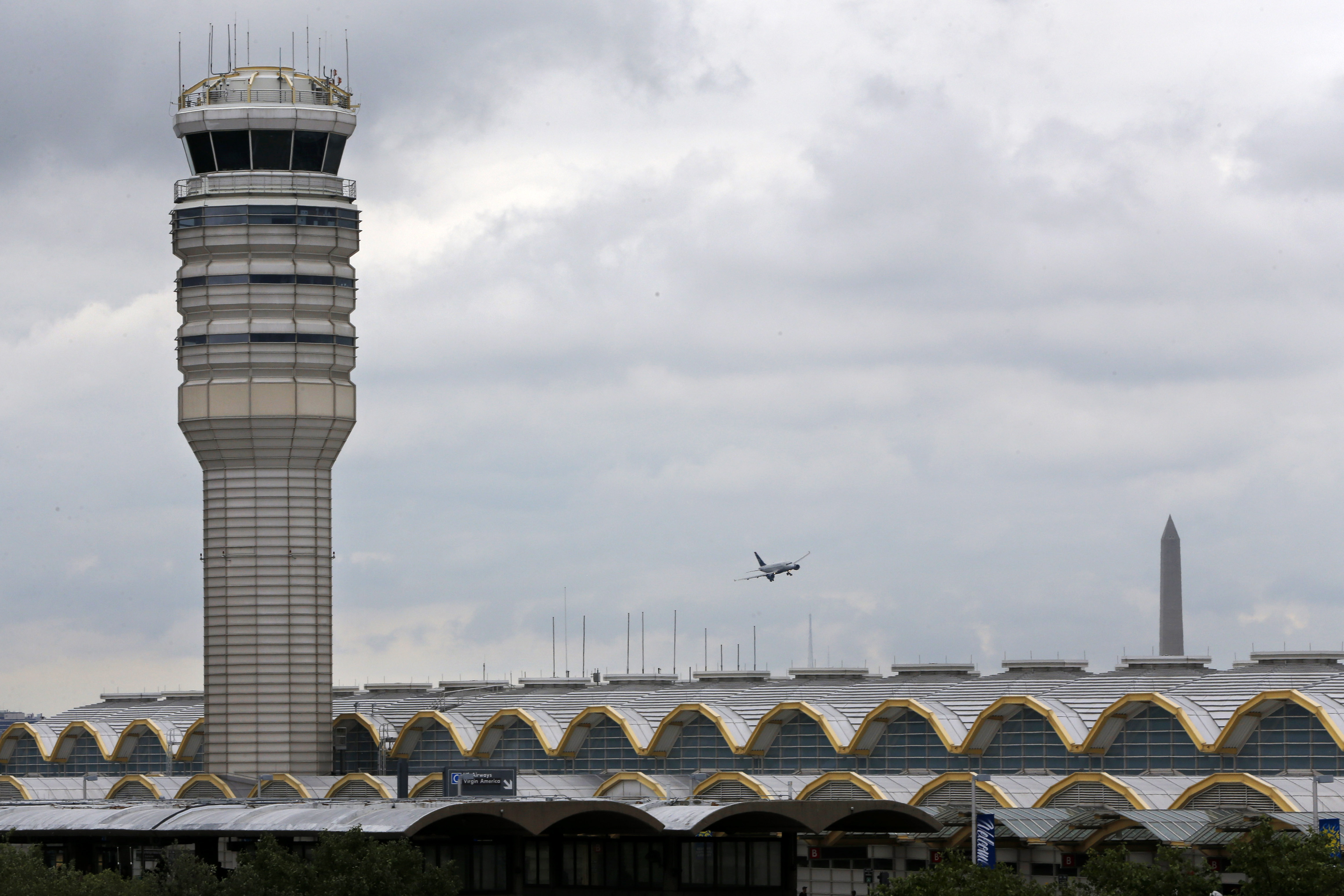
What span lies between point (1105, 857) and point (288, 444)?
68575 mm

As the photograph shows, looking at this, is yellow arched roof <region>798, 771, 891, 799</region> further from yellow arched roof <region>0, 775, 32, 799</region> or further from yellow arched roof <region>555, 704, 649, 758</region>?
yellow arched roof <region>0, 775, 32, 799</region>

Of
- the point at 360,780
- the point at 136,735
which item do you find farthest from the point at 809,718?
the point at 136,735

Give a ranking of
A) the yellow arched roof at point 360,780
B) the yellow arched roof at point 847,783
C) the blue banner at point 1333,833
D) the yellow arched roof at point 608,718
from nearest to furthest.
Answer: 1. the blue banner at point 1333,833
2. the yellow arched roof at point 847,783
3. the yellow arched roof at point 360,780
4. the yellow arched roof at point 608,718

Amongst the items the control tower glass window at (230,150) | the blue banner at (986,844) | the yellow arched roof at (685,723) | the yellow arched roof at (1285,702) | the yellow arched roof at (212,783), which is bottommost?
the yellow arched roof at (212,783)

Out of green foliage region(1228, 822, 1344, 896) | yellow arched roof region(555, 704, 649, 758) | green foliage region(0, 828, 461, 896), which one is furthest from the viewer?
yellow arched roof region(555, 704, 649, 758)

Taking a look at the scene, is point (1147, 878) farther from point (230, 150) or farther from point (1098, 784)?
point (230, 150)

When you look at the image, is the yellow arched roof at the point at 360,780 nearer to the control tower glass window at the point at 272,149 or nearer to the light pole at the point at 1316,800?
the control tower glass window at the point at 272,149

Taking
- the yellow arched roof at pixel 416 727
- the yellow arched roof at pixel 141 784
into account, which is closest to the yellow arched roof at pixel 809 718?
the yellow arched roof at pixel 416 727

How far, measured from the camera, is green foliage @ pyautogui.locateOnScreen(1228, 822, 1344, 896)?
76125 mm

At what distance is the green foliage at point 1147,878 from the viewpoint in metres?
77.3

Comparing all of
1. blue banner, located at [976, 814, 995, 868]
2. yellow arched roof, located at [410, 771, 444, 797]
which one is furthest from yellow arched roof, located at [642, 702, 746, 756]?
blue banner, located at [976, 814, 995, 868]

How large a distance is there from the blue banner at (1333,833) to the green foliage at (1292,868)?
7.6 inches

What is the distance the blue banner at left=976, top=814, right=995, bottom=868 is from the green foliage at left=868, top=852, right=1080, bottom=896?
166 cm

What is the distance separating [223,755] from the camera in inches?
5290
